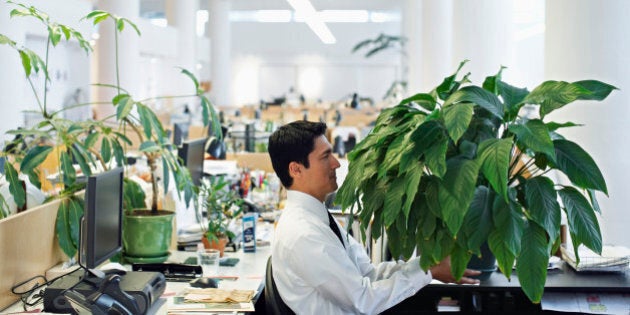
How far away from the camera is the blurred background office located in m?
4.06

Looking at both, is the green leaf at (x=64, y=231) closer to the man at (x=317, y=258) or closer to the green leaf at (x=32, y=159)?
the green leaf at (x=32, y=159)

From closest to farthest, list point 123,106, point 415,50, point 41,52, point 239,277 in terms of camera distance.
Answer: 1. point 123,106
2. point 239,277
3. point 41,52
4. point 415,50

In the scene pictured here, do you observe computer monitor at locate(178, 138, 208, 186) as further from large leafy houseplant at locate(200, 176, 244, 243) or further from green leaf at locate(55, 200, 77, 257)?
green leaf at locate(55, 200, 77, 257)

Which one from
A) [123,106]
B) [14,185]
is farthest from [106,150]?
[14,185]

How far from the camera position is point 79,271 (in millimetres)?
2973

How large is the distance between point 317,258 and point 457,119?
69 centimetres

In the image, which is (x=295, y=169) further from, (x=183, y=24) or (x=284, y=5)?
(x=284, y=5)

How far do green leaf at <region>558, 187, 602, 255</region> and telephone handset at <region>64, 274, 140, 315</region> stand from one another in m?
1.36

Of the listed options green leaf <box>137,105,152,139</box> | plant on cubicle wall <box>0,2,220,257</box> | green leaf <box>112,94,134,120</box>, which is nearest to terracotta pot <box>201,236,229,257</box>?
plant on cubicle wall <box>0,2,220,257</box>

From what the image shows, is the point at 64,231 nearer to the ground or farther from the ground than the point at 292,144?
nearer to the ground

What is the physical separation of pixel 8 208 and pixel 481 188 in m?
1.92

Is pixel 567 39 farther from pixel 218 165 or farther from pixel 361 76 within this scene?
pixel 361 76

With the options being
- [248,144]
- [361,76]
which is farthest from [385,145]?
[361,76]

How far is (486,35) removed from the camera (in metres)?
7.06
